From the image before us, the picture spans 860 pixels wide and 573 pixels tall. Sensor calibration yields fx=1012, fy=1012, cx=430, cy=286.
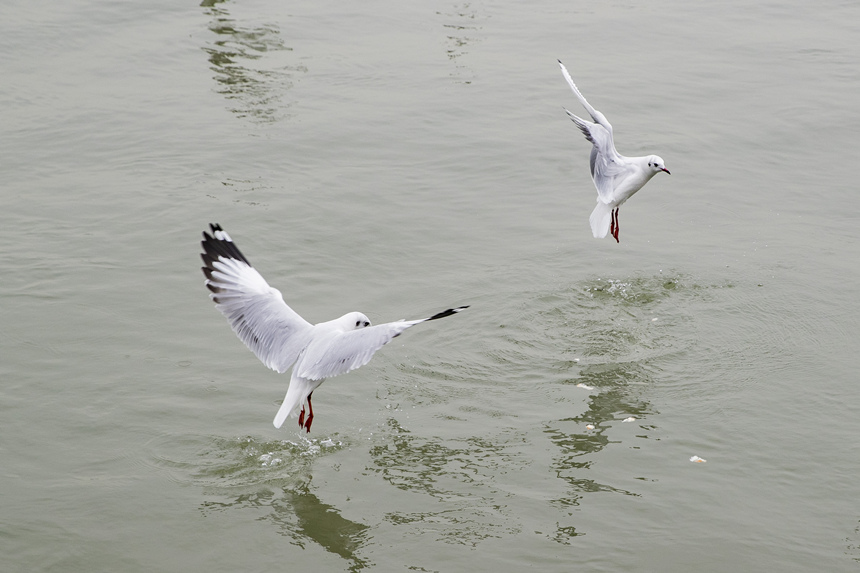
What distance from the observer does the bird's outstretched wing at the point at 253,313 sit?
6312 mm

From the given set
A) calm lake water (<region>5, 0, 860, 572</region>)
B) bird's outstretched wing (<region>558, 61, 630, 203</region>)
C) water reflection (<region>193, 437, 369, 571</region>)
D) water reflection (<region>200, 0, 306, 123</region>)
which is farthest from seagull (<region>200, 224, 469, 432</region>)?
water reflection (<region>200, 0, 306, 123</region>)

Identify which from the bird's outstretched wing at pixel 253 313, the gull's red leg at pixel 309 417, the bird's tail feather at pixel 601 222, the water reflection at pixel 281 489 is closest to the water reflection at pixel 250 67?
the bird's tail feather at pixel 601 222

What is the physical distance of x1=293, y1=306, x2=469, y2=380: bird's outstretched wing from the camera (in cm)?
589

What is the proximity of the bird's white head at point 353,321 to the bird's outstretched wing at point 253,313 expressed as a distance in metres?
0.22

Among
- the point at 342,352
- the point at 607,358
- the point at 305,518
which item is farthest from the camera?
the point at 607,358

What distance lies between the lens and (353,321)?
253 inches

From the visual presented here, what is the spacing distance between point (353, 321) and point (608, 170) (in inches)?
134

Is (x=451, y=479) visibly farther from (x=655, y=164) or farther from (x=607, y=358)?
(x=655, y=164)

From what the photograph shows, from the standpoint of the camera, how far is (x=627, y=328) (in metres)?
7.95

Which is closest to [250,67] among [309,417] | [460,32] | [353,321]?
[460,32]

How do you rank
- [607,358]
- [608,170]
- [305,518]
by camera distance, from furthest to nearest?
1. [608,170]
2. [607,358]
3. [305,518]

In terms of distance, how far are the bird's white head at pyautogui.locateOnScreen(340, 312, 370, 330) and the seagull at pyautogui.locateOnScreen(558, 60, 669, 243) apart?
3094 millimetres

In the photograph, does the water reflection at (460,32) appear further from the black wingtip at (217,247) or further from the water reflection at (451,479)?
the water reflection at (451,479)

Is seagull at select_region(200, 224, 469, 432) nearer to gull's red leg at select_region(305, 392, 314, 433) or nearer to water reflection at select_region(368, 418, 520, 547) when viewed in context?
gull's red leg at select_region(305, 392, 314, 433)
